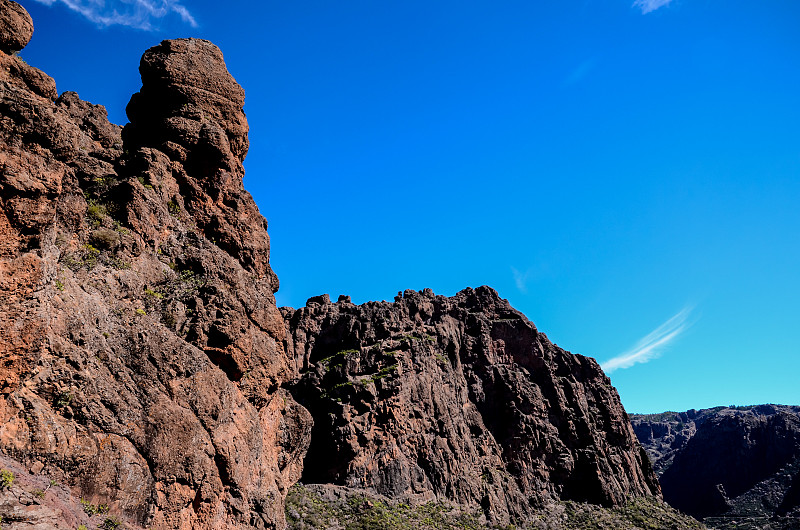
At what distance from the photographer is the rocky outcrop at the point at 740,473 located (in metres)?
121

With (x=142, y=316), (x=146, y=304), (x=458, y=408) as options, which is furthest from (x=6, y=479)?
(x=458, y=408)

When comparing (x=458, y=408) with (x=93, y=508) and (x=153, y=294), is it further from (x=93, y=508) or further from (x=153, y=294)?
(x=93, y=508)

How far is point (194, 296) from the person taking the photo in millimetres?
20703

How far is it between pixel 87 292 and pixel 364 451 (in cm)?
4675

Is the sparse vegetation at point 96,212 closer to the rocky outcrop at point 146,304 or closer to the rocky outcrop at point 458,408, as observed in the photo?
the rocky outcrop at point 146,304

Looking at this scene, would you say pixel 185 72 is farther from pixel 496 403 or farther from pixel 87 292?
pixel 496 403

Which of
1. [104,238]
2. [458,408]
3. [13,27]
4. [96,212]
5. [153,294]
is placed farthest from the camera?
[458,408]

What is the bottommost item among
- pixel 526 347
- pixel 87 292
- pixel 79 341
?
pixel 79 341

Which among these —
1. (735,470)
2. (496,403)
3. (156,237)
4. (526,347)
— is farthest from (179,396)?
(735,470)

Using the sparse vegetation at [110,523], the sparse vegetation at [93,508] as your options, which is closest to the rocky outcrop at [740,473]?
the sparse vegetation at [110,523]

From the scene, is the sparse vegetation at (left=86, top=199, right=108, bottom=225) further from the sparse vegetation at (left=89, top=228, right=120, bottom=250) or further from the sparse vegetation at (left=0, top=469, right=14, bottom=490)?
the sparse vegetation at (left=0, top=469, right=14, bottom=490)

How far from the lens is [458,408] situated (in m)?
73.1

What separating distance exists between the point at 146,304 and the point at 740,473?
173 m

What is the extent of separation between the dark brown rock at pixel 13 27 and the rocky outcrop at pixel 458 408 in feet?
158
